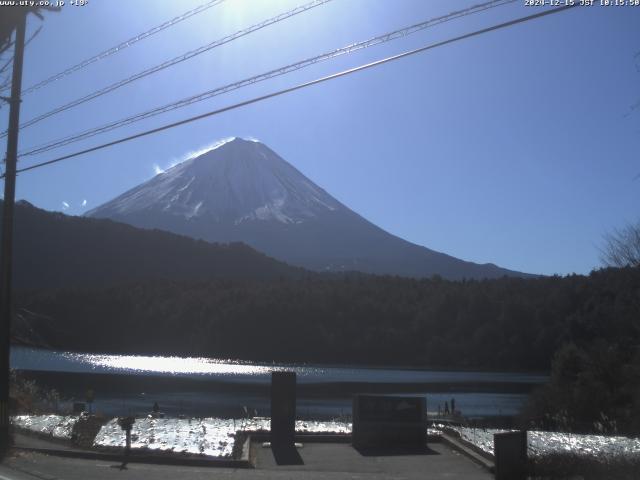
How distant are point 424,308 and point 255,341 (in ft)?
72.5

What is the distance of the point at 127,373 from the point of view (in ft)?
234

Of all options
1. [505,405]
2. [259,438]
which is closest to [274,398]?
[259,438]

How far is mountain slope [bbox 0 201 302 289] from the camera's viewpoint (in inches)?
4776

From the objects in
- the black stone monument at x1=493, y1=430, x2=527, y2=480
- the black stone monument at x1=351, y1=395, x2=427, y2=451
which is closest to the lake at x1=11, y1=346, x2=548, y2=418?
the black stone monument at x1=351, y1=395, x2=427, y2=451

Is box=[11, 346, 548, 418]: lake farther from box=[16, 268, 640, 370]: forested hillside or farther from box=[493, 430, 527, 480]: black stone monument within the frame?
box=[493, 430, 527, 480]: black stone monument

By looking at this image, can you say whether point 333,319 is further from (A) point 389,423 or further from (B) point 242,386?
(A) point 389,423

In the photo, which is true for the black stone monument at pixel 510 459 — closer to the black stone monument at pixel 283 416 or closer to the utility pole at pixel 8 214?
the black stone monument at pixel 283 416

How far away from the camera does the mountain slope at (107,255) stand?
398 ft

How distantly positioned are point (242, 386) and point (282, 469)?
50279 mm

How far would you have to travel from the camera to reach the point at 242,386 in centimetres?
6356

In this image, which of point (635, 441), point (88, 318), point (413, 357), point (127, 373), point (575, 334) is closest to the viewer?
point (635, 441)

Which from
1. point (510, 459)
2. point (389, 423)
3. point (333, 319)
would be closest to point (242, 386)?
point (333, 319)

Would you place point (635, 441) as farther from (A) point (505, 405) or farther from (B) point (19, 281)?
(B) point (19, 281)

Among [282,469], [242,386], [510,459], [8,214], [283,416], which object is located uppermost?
[8,214]
